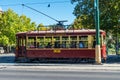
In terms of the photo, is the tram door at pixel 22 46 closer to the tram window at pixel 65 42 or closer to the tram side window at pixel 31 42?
the tram side window at pixel 31 42

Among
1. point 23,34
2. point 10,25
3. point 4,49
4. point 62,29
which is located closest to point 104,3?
point 62,29

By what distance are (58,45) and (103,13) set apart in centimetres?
668

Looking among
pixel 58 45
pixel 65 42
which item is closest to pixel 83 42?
pixel 65 42

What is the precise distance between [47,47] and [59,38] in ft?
4.70

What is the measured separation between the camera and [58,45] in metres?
36.2

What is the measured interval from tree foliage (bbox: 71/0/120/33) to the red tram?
3881 millimetres

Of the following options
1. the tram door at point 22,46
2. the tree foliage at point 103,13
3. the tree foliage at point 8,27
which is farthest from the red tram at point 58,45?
the tree foliage at point 8,27

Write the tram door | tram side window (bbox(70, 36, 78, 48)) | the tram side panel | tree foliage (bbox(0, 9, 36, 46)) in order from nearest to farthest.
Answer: the tram side panel < tram side window (bbox(70, 36, 78, 48)) < the tram door < tree foliage (bbox(0, 9, 36, 46))

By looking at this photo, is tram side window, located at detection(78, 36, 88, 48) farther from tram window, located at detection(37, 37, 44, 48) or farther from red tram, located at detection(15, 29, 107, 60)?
tram window, located at detection(37, 37, 44, 48)

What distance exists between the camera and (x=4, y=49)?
8725cm

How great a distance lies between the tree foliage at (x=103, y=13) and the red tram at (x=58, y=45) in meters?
3.88

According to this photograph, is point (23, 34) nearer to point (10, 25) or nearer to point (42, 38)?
point (42, 38)

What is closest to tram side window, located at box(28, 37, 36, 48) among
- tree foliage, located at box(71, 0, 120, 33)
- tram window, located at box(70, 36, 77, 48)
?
tram window, located at box(70, 36, 77, 48)

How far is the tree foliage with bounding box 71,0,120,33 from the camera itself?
38781mm
